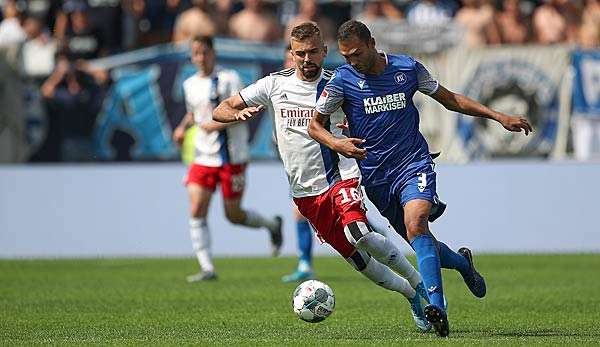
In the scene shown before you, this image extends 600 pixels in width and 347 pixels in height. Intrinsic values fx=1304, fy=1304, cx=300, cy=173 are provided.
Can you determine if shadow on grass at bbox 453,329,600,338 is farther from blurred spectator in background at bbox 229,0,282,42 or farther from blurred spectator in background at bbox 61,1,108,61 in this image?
blurred spectator in background at bbox 61,1,108,61

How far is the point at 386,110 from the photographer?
30.6 feet

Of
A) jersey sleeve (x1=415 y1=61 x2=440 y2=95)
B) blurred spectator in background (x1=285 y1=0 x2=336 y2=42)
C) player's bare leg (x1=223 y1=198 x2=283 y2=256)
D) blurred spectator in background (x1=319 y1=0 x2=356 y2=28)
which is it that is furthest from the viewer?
blurred spectator in background (x1=319 y1=0 x2=356 y2=28)

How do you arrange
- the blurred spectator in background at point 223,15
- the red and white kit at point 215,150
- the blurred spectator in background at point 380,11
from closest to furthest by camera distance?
the red and white kit at point 215,150, the blurred spectator in background at point 380,11, the blurred spectator in background at point 223,15

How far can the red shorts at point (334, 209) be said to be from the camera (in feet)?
31.5

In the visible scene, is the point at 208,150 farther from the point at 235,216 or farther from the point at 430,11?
the point at 430,11

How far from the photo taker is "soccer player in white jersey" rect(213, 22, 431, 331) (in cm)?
951

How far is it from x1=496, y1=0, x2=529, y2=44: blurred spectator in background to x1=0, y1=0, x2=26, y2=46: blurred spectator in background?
738 cm

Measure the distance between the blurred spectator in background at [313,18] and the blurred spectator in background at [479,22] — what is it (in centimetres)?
196

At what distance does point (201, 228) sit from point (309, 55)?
5.51 m

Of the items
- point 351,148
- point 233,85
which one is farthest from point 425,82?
point 233,85

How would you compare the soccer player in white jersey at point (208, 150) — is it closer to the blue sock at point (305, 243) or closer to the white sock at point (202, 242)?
the white sock at point (202, 242)

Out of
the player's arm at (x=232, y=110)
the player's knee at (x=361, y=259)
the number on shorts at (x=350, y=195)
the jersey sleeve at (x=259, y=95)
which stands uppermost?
the jersey sleeve at (x=259, y=95)

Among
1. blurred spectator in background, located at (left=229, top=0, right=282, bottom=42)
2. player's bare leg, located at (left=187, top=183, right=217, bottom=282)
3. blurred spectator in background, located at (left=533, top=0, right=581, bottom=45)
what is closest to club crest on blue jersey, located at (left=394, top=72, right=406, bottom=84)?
player's bare leg, located at (left=187, top=183, right=217, bottom=282)

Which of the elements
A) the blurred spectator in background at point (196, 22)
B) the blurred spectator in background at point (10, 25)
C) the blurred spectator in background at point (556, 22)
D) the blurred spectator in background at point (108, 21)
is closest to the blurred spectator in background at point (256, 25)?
the blurred spectator in background at point (196, 22)
